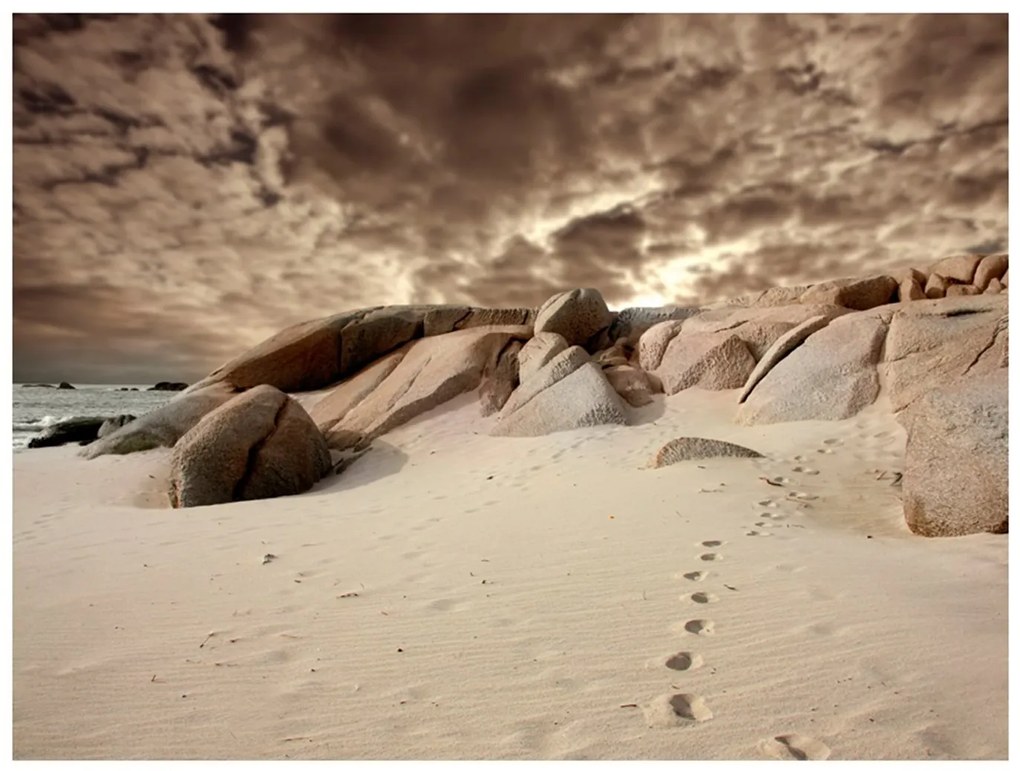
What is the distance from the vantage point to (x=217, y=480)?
9.12 meters

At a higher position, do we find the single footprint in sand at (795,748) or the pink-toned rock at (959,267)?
the pink-toned rock at (959,267)

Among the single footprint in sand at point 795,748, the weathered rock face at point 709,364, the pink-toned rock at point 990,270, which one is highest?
the pink-toned rock at point 990,270

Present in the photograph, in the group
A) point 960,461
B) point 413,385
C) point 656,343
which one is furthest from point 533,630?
point 413,385

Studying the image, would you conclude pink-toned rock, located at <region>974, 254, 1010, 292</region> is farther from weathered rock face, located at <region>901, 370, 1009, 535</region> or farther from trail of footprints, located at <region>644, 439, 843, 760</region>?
trail of footprints, located at <region>644, 439, 843, 760</region>

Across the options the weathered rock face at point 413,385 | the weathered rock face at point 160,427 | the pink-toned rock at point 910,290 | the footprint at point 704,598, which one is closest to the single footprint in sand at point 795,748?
the footprint at point 704,598

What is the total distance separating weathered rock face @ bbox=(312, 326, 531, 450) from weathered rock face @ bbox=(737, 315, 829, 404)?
5675 millimetres

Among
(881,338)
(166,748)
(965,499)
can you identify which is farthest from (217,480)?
(881,338)

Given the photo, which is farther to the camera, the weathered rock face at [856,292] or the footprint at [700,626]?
the weathered rock face at [856,292]

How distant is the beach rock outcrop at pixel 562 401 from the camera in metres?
10.8

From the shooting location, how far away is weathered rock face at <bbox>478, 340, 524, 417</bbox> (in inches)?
504

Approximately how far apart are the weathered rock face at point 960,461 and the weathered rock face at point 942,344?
311 cm

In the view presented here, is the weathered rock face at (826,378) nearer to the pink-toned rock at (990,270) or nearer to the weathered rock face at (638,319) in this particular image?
the weathered rock face at (638,319)

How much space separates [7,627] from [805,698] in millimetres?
4014

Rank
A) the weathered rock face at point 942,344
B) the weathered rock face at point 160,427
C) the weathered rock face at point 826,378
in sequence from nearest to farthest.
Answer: the weathered rock face at point 942,344, the weathered rock face at point 826,378, the weathered rock face at point 160,427
